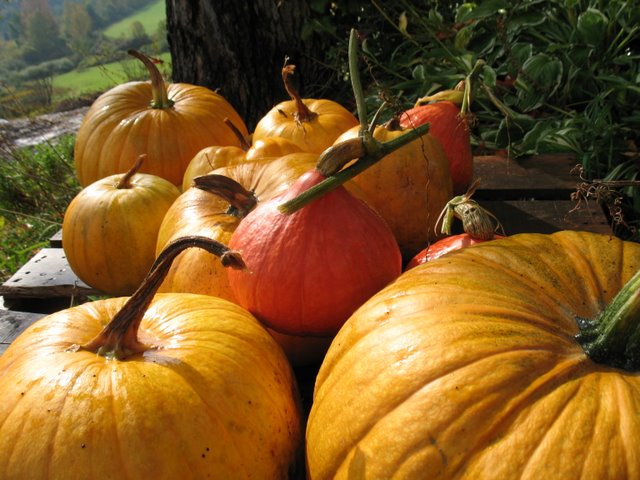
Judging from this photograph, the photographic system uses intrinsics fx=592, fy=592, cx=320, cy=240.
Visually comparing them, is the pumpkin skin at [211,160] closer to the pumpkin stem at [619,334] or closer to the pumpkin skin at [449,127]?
the pumpkin skin at [449,127]

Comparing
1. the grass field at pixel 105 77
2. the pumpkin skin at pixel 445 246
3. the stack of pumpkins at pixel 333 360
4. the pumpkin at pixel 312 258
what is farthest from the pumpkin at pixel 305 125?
the grass field at pixel 105 77

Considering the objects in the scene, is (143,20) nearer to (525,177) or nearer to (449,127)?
(525,177)

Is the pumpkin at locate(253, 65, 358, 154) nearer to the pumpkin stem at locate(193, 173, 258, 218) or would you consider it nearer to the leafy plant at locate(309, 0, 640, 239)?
the leafy plant at locate(309, 0, 640, 239)

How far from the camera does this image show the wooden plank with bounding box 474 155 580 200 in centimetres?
239

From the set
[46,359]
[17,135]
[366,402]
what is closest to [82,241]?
[46,359]

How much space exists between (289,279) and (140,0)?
38336 mm

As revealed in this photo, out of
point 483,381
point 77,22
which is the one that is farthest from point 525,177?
point 77,22

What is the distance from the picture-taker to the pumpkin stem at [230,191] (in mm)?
1499

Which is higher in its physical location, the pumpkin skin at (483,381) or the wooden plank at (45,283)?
the pumpkin skin at (483,381)

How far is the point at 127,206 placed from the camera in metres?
2.00

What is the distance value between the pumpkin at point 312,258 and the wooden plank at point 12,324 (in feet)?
3.33

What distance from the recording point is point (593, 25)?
2.50 m

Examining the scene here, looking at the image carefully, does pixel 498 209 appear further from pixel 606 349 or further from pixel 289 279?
pixel 606 349

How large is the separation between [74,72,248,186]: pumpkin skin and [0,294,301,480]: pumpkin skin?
138 centimetres
